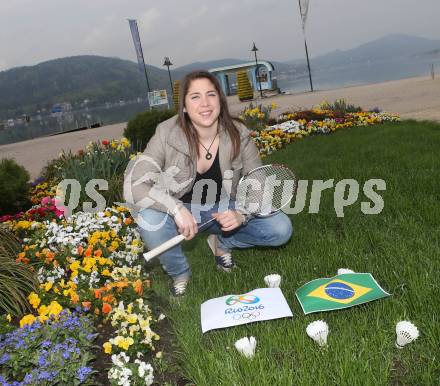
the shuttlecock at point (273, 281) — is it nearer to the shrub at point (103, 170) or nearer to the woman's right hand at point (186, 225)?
the woman's right hand at point (186, 225)

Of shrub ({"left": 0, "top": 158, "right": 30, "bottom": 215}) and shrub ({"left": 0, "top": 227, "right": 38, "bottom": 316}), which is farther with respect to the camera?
shrub ({"left": 0, "top": 158, "right": 30, "bottom": 215})

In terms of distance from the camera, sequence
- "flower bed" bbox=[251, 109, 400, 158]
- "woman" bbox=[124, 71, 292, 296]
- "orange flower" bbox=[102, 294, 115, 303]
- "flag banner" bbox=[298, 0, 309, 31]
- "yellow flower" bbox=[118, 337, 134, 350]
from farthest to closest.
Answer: "flag banner" bbox=[298, 0, 309, 31] < "flower bed" bbox=[251, 109, 400, 158] < "woman" bbox=[124, 71, 292, 296] < "orange flower" bbox=[102, 294, 115, 303] < "yellow flower" bbox=[118, 337, 134, 350]

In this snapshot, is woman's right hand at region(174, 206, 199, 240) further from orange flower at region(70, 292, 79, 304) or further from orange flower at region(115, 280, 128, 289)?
orange flower at region(70, 292, 79, 304)

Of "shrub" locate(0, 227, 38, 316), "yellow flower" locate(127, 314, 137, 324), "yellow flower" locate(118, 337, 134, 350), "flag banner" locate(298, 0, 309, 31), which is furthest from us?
"flag banner" locate(298, 0, 309, 31)

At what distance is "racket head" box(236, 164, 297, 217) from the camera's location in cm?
371

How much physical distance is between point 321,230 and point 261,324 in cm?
201

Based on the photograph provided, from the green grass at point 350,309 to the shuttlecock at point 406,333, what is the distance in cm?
9

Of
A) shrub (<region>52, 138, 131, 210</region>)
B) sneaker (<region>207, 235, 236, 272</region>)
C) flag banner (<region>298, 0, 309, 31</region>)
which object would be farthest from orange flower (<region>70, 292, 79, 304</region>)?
flag banner (<region>298, 0, 309, 31</region>)

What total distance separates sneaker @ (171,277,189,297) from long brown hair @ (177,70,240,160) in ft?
3.65

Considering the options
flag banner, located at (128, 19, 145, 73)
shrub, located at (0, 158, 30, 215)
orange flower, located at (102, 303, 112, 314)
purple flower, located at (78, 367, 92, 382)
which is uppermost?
flag banner, located at (128, 19, 145, 73)

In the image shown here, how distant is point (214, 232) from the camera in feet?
13.9

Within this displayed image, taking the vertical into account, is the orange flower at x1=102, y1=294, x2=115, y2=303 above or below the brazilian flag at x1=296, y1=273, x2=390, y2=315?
above

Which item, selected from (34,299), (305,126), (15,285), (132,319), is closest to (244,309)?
(132,319)

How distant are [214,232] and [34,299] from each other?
5.39ft
